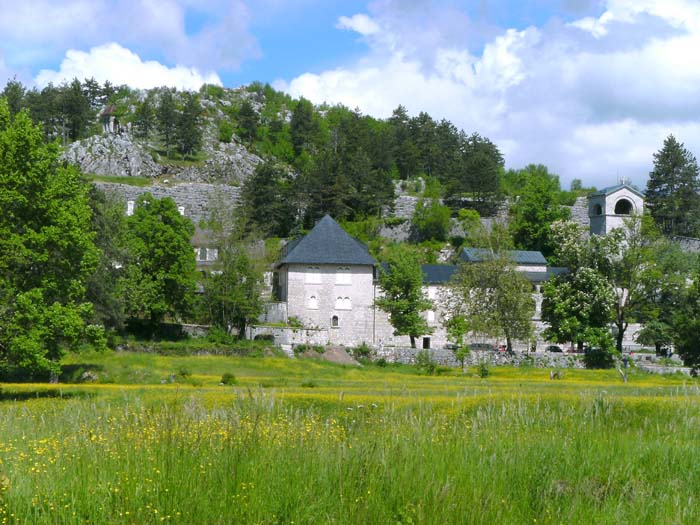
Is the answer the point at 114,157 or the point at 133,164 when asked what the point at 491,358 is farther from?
the point at 114,157

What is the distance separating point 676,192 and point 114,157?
72.8 metres

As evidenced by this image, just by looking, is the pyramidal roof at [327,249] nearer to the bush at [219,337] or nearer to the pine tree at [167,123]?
the bush at [219,337]

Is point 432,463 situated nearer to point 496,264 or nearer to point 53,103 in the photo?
point 496,264

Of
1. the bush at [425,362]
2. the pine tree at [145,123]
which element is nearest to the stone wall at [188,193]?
the pine tree at [145,123]

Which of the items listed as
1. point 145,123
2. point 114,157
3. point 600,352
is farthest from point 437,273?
point 145,123

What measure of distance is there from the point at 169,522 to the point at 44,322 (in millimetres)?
18930

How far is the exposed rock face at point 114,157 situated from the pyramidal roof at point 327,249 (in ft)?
155

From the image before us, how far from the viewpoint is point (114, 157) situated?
103125 mm

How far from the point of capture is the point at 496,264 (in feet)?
189

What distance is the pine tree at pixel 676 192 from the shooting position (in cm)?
9288

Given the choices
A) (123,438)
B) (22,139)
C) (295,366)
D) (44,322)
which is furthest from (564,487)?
(295,366)

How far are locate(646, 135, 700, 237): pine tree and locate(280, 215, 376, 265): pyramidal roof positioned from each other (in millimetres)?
47949

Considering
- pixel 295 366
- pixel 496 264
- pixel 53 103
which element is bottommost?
pixel 295 366

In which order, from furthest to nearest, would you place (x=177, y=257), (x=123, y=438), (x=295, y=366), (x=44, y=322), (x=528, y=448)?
(x=177, y=257)
(x=295, y=366)
(x=44, y=322)
(x=528, y=448)
(x=123, y=438)
